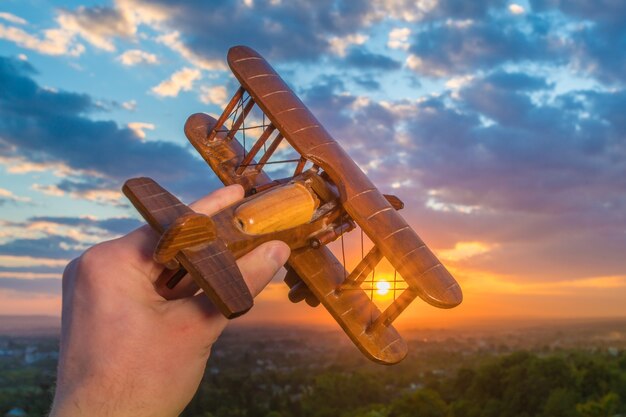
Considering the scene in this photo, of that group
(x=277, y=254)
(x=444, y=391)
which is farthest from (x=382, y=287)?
(x=444, y=391)

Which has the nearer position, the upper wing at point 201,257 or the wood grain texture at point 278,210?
the upper wing at point 201,257

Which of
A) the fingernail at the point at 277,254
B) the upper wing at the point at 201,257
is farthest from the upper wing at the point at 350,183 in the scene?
the upper wing at the point at 201,257

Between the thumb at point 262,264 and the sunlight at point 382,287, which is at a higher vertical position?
the thumb at point 262,264

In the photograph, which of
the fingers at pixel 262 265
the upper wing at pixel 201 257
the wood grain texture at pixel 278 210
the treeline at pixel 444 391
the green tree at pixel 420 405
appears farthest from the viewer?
the green tree at pixel 420 405

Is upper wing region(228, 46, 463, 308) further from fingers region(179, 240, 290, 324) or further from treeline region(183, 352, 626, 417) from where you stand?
treeline region(183, 352, 626, 417)

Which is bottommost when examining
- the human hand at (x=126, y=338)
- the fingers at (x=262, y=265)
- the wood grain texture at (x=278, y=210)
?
the human hand at (x=126, y=338)

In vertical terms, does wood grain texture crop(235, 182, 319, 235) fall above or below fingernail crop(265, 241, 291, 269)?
above

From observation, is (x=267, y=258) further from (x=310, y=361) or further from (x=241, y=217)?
(x=310, y=361)

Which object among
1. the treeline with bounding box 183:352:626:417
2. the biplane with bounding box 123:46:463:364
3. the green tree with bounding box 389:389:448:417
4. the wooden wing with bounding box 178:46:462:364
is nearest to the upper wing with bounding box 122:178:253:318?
the biplane with bounding box 123:46:463:364

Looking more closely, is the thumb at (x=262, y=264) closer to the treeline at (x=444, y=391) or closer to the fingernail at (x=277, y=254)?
the fingernail at (x=277, y=254)
